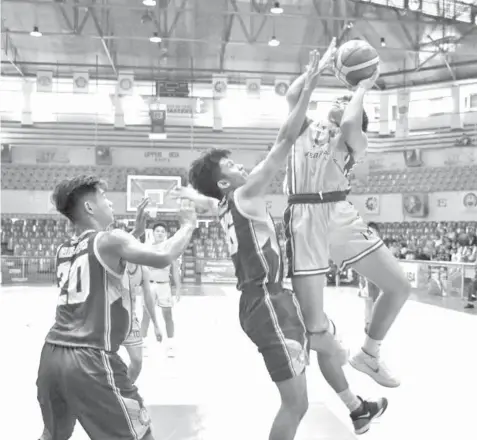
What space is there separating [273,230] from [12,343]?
6.23m

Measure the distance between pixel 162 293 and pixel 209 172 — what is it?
15.0 feet

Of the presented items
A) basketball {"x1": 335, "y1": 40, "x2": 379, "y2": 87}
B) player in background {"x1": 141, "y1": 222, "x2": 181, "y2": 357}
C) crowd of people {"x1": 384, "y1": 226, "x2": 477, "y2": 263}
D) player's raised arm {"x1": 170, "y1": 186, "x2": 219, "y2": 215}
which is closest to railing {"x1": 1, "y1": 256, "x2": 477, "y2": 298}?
crowd of people {"x1": 384, "y1": 226, "x2": 477, "y2": 263}

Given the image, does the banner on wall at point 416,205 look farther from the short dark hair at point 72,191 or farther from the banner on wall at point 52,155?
the short dark hair at point 72,191

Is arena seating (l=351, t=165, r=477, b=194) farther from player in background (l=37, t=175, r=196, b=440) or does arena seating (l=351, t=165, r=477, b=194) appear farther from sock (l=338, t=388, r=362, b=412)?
player in background (l=37, t=175, r=196, b=440)

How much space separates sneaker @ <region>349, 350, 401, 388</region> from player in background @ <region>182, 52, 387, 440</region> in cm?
54

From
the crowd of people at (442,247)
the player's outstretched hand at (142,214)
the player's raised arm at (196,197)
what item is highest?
the player's raised arm at (196,197)

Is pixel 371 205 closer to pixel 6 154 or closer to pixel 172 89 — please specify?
pixel 172 89

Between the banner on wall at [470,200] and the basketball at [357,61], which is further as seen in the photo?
the banner on wall at [470,200]

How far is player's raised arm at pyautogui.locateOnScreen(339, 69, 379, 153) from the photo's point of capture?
340cm

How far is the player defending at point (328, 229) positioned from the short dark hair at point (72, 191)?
123 cm

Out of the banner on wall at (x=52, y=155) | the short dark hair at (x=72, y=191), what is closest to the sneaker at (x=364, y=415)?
the short dark hair at (x=72, y=191)

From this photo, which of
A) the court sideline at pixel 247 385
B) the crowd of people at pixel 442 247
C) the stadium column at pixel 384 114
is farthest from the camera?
the stadium column at pixel 384 114

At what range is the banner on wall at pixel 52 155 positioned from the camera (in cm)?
2252

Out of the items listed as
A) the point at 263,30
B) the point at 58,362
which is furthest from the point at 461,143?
the point at 58,362
